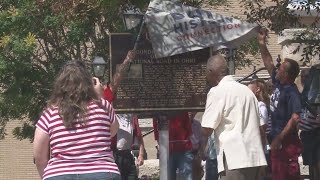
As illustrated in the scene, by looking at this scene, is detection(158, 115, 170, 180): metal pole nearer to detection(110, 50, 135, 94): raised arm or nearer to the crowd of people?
the crowd of people

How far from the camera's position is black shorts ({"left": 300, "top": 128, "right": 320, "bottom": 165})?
31.1ft

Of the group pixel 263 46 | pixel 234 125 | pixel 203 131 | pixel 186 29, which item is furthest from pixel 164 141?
pixel 234 125

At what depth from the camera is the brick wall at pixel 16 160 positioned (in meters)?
23.2

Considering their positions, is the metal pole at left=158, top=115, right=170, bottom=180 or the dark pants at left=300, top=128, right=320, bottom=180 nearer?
the dark pants at left=300, top=128, right=320, bottom=180

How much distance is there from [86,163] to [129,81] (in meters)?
3.74

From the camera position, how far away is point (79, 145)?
604cm

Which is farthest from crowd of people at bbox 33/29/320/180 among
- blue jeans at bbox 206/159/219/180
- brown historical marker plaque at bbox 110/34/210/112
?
brown historical marker plaque at bbox 110/34/210/112

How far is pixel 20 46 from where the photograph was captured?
12.0m

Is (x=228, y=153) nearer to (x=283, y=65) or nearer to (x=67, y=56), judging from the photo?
(x=283, y=65)

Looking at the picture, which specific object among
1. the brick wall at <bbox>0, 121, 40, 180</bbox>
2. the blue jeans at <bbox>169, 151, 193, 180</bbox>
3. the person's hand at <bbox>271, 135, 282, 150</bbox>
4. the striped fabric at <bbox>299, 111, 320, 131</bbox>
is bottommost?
the brick wall at <bbox>0, 121, 40, 180</bbox>

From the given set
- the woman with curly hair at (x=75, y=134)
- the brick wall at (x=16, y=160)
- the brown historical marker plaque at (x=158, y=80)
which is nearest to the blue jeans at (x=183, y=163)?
the brown historical marker plaque at (x=158, y=80)

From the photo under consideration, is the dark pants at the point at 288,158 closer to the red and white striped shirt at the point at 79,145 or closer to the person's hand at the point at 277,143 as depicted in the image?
the person's hand at the point at 277,143

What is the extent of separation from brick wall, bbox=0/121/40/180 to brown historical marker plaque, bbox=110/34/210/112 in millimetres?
14027

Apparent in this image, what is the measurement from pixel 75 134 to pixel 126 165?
4288 millimetres
